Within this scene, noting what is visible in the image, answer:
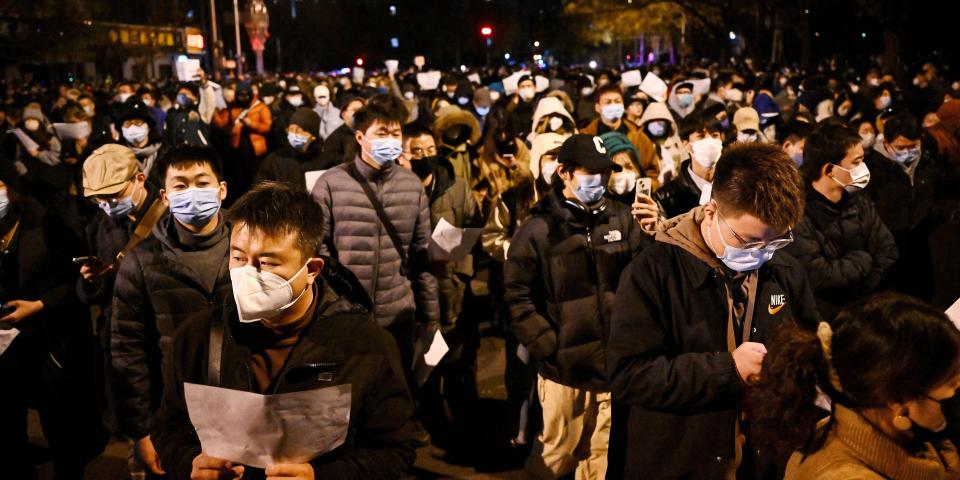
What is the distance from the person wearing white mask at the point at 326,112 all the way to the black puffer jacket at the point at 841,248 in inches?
366

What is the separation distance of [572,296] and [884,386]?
2.42m

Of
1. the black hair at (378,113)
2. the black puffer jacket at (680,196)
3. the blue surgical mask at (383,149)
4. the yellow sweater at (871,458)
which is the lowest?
the yellow sweater at (871,458)

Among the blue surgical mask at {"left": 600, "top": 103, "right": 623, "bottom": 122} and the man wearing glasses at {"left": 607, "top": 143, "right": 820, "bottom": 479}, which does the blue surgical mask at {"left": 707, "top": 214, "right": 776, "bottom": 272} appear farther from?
the blue surgical mask at {"left": 600, "top": 103, "right": 623, "bottom": 122}

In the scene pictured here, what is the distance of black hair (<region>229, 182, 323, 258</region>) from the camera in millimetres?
2814

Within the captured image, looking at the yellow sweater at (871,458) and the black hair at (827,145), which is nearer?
the yellow sweater at (871,458)

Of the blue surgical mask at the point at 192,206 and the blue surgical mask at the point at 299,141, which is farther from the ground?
the blue surgical mask at the point at 299,141

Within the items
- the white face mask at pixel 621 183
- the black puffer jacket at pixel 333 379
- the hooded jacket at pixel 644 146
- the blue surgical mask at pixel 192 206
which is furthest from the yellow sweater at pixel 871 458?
the hooded jacket at pixel 644 146

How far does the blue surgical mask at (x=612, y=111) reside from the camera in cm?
886

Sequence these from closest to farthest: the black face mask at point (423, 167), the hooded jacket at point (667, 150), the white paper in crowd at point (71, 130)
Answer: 1. the black face mask at point (423, 167)
2. the hooded jacket at point (667, 150)
3. the white paper in crowd at point (71, 130)

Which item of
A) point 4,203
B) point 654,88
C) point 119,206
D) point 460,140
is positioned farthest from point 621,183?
point 654,88

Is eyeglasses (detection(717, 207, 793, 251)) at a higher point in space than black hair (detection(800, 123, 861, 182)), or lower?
lower

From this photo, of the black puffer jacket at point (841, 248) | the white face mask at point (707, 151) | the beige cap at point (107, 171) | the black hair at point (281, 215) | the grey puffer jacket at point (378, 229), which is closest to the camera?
the black hair at point (281, 215)

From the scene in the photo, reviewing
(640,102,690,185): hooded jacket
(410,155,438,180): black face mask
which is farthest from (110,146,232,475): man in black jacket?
(640,102,690,185): hooded jacket

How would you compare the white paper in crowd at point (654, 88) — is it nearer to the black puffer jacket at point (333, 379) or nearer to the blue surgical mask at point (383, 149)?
the blue surgical mask at point (383, 149)
